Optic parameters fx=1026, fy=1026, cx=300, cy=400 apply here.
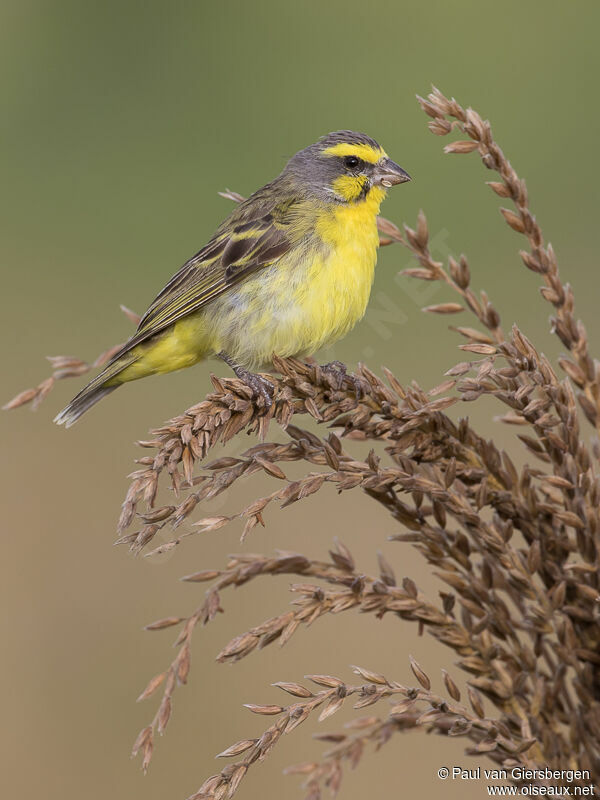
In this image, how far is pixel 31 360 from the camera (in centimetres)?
450

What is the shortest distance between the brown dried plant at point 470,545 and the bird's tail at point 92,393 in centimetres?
137

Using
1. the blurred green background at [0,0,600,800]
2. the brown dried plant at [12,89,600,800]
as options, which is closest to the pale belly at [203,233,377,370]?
the blurred green background at [0,0,600,800]

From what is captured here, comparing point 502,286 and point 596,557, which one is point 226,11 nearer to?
point 502,286

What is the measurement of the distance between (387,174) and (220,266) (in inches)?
23.6

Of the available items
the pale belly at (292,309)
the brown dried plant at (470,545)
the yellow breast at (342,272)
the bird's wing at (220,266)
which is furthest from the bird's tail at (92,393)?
the brown dried plant at (470,545)

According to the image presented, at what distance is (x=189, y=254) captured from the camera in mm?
5168

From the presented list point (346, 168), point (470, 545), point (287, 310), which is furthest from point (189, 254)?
point (470, 545)

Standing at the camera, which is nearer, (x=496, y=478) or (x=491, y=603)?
(x=491, y=603)

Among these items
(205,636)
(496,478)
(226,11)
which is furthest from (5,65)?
(496,478)

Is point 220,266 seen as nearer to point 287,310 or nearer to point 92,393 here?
point 287,310

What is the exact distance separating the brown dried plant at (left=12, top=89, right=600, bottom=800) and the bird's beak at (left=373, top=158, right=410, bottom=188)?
1.64 metres

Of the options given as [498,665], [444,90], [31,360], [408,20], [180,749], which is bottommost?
[180,749]

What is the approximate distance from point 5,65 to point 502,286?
3.14 m

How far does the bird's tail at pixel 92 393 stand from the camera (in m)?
2.84
